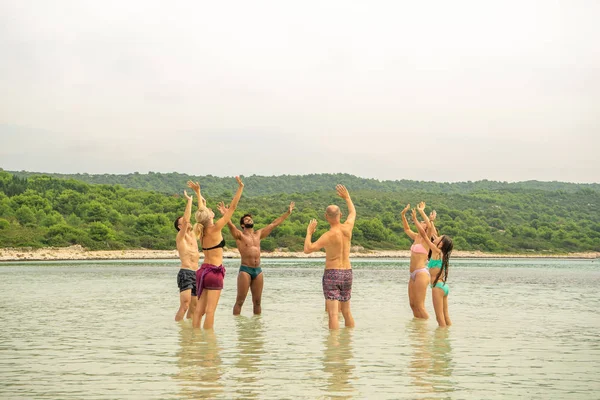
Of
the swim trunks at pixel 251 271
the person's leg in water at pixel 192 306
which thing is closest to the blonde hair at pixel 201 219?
the person's leg in water at pixel 192 306

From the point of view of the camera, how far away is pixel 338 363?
9.41 m

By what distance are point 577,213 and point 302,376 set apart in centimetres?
16638

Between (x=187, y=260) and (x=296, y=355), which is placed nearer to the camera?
(x=296, y=355)

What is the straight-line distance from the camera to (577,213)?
163000mm

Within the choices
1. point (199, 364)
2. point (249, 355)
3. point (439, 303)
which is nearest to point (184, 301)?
point (249, 355)

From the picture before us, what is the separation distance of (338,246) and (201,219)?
7.49 ft

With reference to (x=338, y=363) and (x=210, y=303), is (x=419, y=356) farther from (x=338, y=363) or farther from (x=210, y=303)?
(x=210, y=303)

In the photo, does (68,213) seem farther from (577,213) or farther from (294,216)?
(577,213)

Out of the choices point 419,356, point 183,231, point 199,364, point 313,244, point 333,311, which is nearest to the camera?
point 199,364

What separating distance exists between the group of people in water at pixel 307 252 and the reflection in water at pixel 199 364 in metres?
0.59

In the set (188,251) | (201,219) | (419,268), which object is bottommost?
(419,268)

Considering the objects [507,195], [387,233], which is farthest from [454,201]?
[387,233]

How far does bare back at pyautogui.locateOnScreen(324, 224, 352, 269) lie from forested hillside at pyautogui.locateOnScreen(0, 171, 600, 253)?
75.2m

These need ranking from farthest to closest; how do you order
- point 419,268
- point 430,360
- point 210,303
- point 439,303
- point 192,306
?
point 192,306 → point 419,268 → point 439,303 → point 210,303 → point 430,360
